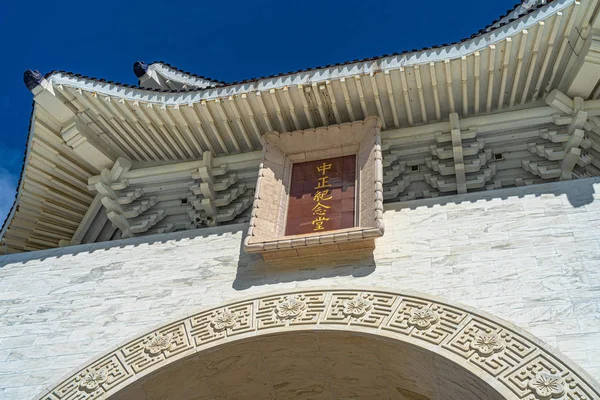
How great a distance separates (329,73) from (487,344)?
9.65 feet

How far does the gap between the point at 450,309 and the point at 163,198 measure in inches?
140

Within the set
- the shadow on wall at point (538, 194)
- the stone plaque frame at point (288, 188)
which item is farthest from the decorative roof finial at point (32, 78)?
the shadow on wall at point (538, 194)

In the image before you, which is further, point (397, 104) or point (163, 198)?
point (163, 198)

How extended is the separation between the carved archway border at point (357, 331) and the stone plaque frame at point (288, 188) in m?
0.44

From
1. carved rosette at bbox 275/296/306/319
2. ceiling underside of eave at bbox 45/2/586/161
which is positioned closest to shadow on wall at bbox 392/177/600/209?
ceiling underside of eave at bbox 45/2/586/161

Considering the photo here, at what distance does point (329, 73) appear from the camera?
650 centimetres

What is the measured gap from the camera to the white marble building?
5086 millimetres

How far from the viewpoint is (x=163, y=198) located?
7.44 metres

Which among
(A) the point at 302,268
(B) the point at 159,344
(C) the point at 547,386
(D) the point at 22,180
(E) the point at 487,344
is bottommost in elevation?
(C) the point at 547,386

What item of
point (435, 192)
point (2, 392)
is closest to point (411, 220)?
point (435, 192)

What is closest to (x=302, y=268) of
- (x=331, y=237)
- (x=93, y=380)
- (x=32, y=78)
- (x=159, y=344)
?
(x=331, y=237)

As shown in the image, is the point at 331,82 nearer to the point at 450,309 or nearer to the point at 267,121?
the point at 267,121

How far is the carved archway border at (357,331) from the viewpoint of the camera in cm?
459

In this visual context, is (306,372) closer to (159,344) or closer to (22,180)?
(159,344)
